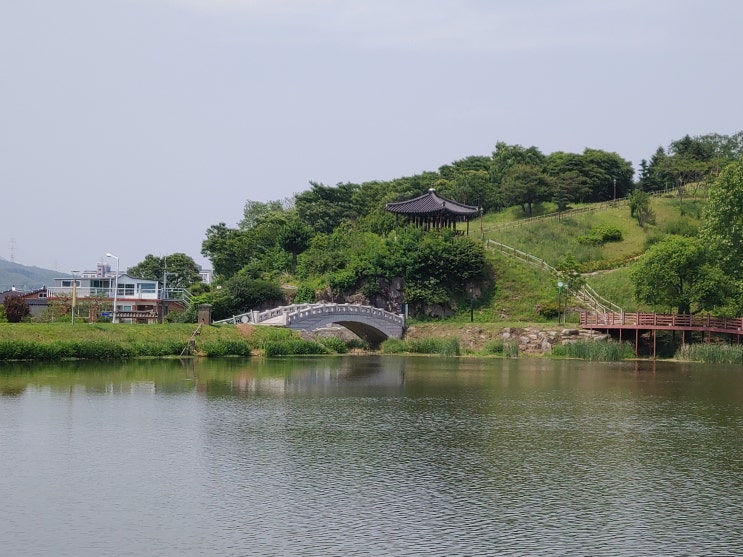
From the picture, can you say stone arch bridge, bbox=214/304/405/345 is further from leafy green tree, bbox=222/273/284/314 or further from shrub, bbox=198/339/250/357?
leafy green tree, bbox=222/273/284/314

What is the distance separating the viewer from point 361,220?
96.9 m

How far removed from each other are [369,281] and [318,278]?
658 cm

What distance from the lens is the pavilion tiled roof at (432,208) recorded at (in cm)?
8600

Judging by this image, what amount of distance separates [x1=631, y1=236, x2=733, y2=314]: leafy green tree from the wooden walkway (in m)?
1.23

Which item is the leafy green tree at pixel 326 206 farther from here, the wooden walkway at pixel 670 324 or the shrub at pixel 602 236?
the wooden walkway at pixel 670 324

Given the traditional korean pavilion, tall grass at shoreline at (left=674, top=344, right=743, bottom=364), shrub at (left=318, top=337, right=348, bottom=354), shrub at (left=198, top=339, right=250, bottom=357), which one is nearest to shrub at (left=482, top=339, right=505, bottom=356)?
shrub at (left=318, top=337, right=348, bottom=354)

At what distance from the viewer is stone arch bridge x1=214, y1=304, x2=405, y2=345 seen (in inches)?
2657

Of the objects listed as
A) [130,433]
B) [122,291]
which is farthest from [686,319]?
[122,291]

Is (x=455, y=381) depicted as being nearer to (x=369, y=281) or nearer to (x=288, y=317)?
(x=288, y=317)

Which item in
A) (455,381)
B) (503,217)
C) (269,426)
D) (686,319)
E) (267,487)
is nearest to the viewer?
(267,487)

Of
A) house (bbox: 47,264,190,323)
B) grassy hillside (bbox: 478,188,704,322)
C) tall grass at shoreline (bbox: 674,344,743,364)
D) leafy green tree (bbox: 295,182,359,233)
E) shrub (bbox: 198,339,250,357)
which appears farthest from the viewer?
leafy green tree (bbox: 295,182,359,233)

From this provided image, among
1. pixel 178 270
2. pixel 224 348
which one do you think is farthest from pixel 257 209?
pixel 224 348

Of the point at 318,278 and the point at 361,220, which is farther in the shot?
the point at 361,220

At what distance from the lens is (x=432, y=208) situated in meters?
86.4
